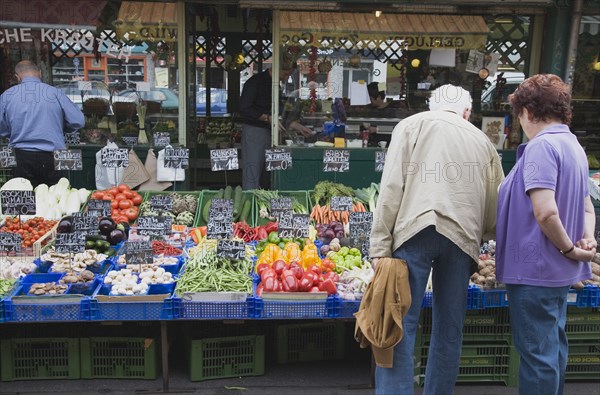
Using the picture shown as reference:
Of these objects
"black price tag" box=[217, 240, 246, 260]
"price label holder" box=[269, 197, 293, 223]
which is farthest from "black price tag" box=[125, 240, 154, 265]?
"price label holder" box=[269, 197, 293, 223]

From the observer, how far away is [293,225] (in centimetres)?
513

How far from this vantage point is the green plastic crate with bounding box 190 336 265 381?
15.0 ft

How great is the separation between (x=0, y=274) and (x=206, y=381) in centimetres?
168

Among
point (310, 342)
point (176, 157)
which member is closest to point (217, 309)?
point (310, 342)

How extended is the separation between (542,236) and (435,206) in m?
0.60

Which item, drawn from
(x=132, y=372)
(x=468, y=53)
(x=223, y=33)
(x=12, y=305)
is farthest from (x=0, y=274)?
(x=223, y=33)

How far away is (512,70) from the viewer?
8477 mm

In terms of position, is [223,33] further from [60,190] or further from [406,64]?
[60,190]

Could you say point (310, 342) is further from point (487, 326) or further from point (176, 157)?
point (176, 157)

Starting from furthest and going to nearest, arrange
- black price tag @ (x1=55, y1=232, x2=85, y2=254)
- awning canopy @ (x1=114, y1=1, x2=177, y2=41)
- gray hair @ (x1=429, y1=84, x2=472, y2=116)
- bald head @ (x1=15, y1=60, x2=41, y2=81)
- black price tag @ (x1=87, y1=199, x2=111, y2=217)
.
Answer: awning canopy @ (x1=114, y1=1, x2=177, y2=41) → bald head @ (x1=15, y1=60, x2=41, y2=81) → black price tag @ (x1=87, y1=199, x2=111, y2=217) → black price tag @ (x1=55, y1=232, x2=85, y2=254) → gray hair @ (x1=429, y1=84, x2=472, y2=116)

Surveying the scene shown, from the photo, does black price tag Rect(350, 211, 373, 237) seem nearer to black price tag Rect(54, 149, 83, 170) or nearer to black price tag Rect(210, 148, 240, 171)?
black price tag Rect(210, 148, 240, 171)

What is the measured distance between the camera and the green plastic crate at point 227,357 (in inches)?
180

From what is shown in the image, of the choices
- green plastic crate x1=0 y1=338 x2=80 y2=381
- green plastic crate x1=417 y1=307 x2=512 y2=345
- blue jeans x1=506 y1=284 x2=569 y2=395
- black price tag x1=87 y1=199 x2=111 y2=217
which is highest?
black price tag x1=87 y1=199 x2=111 y2=217

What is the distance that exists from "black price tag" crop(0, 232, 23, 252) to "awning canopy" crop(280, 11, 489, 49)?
4.30 meters
